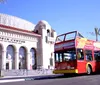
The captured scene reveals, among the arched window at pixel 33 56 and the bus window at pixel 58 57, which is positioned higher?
the arched window at pixel 33 56

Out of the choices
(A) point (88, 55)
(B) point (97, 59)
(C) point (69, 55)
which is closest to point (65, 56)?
(C) point (69, 55)

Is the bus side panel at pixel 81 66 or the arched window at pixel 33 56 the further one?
the arched window at pixel 33 56

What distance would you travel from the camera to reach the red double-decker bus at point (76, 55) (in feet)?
62.4

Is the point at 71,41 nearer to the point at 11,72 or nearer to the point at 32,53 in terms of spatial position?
the point at 11,72

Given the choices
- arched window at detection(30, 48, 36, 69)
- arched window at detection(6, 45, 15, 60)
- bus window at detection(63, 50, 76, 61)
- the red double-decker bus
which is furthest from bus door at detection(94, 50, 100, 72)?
arched window at detection(30, 48, 36, 69)

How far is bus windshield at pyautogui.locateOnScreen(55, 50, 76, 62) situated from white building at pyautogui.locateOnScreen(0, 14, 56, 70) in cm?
2592

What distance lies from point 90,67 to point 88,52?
4.49 feet

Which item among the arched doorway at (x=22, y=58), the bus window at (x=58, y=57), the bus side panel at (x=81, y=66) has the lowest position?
the bus side panel at (x=81, y=66)

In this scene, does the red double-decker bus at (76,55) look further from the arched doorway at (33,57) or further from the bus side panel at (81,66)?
the arched doorway at (33,57)

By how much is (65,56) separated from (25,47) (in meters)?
31.9

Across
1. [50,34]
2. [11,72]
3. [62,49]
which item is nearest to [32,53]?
[50,34]

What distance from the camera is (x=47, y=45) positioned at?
56531mm

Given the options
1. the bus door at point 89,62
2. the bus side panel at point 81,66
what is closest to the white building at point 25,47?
the bus door at point 89,62

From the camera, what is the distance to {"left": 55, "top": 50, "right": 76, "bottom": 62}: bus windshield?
62.8 ft
